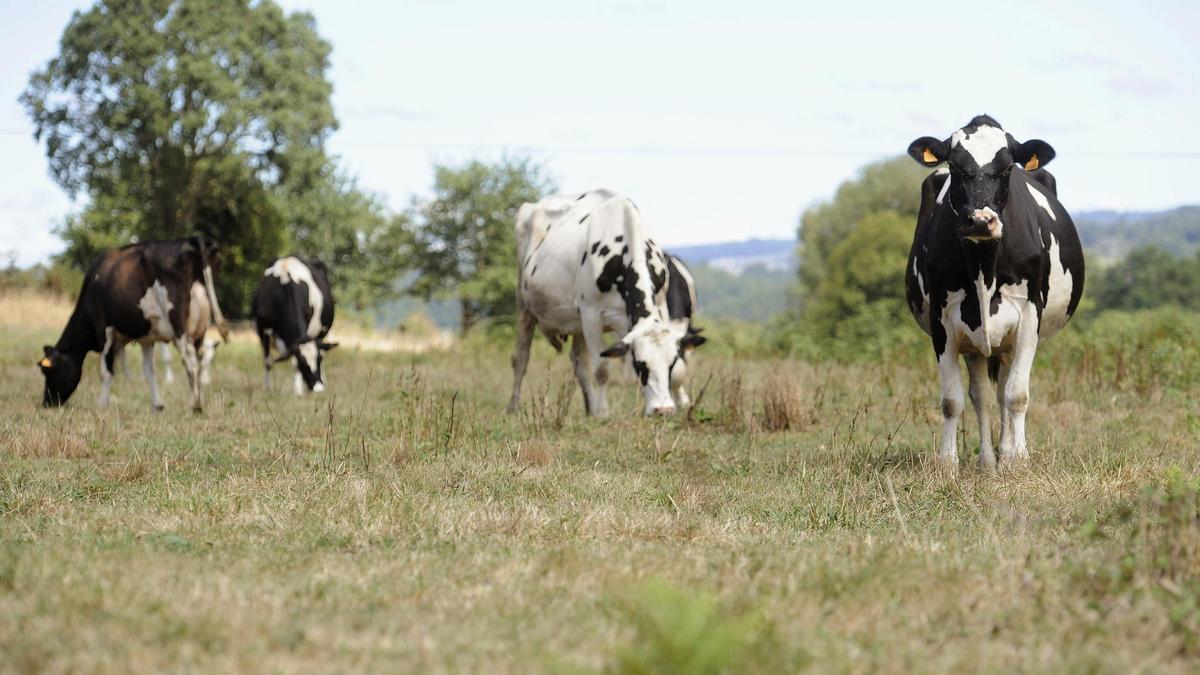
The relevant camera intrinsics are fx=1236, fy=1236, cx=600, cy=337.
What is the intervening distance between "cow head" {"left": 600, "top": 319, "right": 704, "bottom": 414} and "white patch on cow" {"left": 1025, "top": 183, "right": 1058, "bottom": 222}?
147 inches

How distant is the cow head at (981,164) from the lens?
7.64m

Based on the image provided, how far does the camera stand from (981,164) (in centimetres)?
794

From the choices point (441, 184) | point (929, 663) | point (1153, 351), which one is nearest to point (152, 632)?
point (929, 663)

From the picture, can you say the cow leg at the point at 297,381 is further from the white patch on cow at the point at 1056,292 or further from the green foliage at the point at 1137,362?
the white patch on cow at the point at 1056,292

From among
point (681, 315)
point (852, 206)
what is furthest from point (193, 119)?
point (852, 206)

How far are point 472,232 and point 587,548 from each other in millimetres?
55337

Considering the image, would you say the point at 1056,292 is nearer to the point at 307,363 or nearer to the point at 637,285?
the point at 637,285

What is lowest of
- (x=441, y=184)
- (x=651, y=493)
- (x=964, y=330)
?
(x=651, y=493)

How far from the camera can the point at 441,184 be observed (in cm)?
6034

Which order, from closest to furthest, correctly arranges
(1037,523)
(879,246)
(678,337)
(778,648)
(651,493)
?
1. (778,648)
2. (1037,523)
3. (651,493)
4. (678,337)
5. (879,246)

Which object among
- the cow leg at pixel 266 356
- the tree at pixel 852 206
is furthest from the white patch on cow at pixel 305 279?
the tree at pixel 852 206

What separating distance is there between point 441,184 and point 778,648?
189 feet

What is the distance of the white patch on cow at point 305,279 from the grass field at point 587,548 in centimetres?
736

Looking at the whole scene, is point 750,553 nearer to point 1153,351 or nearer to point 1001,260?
point 1001,260
